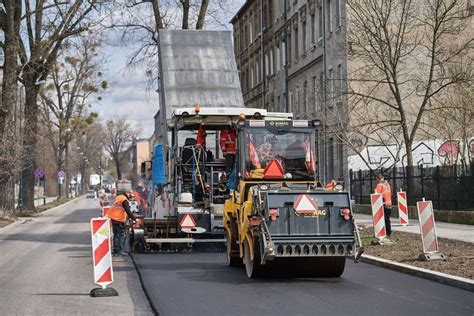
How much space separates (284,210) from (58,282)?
4133 mm

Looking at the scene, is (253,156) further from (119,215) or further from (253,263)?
(119,215)

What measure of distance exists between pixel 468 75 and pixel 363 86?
35.6 ft

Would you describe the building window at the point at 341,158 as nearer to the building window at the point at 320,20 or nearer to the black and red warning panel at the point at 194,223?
the building window at the point at 320,20

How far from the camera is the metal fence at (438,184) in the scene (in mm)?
27172

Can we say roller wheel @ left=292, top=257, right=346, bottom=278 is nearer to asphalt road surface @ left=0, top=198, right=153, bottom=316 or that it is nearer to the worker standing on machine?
the worker standing on machine

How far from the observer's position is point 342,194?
1362cm

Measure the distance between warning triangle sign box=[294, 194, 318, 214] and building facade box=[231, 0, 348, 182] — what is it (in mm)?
15224

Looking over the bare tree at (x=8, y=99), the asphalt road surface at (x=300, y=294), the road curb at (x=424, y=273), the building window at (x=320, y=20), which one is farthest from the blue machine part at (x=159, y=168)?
the building window at (x=320, y=20)

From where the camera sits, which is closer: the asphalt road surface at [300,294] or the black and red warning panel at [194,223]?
the asphalt road surface at [300,294]

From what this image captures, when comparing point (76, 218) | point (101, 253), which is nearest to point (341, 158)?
point (76, 218)

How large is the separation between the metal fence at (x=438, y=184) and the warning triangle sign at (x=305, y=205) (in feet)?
47.2

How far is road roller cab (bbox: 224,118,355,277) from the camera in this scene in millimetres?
13250

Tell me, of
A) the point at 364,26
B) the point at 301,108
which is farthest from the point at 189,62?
the point at 301,108

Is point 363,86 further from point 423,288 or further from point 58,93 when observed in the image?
point 58,93
